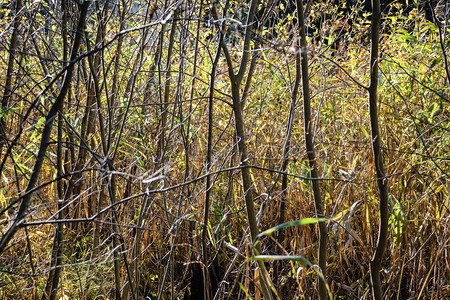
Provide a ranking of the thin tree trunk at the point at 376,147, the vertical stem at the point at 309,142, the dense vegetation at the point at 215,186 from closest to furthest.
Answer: the thin tree trunk at the point at 376,147
the vertical stem at the point at 309,142
the dense vegetation at the point at 215,186

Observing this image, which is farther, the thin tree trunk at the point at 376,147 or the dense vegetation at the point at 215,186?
the dense vegetation at the point at 215,186

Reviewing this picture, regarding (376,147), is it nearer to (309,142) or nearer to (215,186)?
(309,142)

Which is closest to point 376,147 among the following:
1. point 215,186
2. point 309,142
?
point 309,142

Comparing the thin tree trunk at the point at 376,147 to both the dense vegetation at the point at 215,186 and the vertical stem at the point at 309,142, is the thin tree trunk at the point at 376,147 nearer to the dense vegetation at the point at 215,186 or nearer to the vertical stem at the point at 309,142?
the vertical stem at the point at 309,142

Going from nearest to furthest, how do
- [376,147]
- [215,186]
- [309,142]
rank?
[376,147] → [309,142] → [215,186]

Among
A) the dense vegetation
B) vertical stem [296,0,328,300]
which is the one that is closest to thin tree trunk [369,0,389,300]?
vertical stem [296,0,328,300]

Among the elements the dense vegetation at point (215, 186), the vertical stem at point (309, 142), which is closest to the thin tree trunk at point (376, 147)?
the vertical stem at point (309, 142)

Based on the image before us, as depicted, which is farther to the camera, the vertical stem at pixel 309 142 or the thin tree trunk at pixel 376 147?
the vertical stem at pixel 309 142

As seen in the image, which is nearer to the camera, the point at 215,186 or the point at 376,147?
the point at 376,147

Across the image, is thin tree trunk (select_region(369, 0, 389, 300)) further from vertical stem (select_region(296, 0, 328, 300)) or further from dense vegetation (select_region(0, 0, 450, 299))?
dense vegetation (select_region(0, 0, 450, 299))

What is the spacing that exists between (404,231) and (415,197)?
23 centimetres

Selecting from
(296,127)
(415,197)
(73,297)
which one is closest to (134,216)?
(73,297)

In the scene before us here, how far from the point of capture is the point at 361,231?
85.9 inches

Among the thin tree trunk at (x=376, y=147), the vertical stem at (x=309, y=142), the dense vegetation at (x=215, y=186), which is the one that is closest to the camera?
the thin tree trunk at (x=376, y=147)
